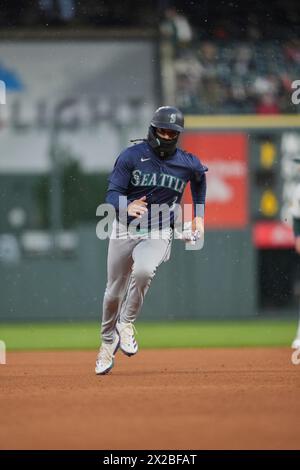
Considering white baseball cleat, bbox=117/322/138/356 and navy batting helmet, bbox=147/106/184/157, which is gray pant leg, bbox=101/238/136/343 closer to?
white baseball cleat, bbox=117/322/138/356

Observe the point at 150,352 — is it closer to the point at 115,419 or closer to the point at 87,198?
the point at 115,419

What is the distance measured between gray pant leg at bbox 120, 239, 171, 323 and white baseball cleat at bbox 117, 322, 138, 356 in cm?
5

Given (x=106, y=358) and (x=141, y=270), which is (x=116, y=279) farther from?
(x=106, y=358)

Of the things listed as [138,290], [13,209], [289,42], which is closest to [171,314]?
[13,209]

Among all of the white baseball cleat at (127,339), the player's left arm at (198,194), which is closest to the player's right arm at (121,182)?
the player's left arm at (198,194)

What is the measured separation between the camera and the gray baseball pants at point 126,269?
8828mm

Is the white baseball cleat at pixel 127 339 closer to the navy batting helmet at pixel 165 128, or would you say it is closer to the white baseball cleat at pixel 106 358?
the white baseball cleat at pixel 106 358

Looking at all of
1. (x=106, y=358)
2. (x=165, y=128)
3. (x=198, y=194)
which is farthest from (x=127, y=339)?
(x=165, y=128)

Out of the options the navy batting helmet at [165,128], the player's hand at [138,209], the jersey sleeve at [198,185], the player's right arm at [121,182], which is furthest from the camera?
the jersey sleeve at [198,185]

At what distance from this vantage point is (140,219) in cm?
895

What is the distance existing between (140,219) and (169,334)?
639 cm

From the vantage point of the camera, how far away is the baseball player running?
880 cm

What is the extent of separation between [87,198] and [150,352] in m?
7.14

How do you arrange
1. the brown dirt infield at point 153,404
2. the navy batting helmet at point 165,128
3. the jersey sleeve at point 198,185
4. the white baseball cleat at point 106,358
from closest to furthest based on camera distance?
the brown dirt infield at point 153,404
the navy batting helmet at point 165,128
the white baseball cleat at point 106,358
the jersey sleeve at point 198,185
